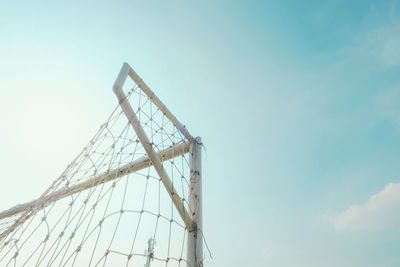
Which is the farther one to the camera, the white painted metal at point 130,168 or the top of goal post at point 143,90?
the white painted metal at point 130,168

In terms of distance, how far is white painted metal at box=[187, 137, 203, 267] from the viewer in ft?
7.50

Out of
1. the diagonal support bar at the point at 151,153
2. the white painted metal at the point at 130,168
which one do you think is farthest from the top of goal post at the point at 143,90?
the white painted metal at the point at 130,168

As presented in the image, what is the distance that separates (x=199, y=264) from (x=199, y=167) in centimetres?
115

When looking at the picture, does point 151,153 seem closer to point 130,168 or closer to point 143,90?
point 130,168

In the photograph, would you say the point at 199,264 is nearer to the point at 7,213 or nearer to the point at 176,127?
the point at 176,127

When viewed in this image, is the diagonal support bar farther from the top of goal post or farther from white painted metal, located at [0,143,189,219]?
white painted metal, located at [0,143,189,219]

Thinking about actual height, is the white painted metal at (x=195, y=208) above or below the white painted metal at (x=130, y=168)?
below

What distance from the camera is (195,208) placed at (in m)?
2.56

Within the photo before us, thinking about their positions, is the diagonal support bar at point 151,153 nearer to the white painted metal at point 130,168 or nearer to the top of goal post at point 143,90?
the top of goal post at point 143,90

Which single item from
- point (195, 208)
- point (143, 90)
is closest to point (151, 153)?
point (195, 208)

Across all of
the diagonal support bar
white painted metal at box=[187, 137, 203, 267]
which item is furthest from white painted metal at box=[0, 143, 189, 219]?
the diagonal support bar

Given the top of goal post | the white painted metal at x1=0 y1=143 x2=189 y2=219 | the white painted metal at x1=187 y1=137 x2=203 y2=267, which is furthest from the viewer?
the white painted metal at x1=0 y1=143 x2=189 y2=219

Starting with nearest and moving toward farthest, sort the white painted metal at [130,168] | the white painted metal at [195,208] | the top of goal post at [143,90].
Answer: the white painted metal at [195,208] < the top of goal post at [143,90] < the white painted metal at [130,168]

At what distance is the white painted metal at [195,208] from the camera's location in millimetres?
2287
